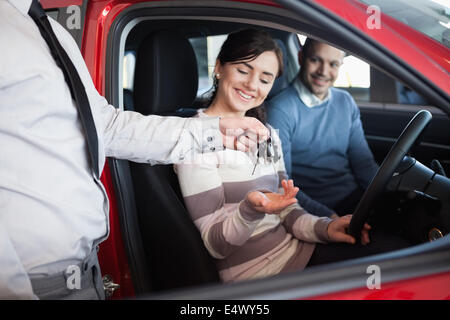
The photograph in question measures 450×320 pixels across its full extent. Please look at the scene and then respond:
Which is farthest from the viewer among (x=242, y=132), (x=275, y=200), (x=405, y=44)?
(x=242, y=132)

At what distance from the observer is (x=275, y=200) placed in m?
1.08

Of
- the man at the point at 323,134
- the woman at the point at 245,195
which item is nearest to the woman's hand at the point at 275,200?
the woman at the point at 245,195

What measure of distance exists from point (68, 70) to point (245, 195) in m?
0.73

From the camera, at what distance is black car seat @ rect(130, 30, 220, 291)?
1344 mm

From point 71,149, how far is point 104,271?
24.7 inches

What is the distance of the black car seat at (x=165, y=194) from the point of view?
4.41ft

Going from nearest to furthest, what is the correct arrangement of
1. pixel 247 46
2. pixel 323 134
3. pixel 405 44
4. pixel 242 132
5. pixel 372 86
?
pixel 405 44 → pixel 242 132 → pixel 247 46 → pixel 323 134 → pixel 372 86

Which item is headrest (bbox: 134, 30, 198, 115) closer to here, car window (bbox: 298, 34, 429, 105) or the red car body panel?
the red car body panel

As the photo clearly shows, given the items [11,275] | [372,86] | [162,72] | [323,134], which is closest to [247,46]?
[162,72]

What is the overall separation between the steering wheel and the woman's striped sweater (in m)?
0.20

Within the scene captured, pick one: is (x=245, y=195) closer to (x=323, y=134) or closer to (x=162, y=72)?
(x=162, y=72)

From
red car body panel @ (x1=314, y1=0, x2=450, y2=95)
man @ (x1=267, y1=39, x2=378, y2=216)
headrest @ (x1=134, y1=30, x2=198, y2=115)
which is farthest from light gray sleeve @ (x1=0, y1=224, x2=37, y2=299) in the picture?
man @ (x1=267, y1=39, x2=378, y2=216)

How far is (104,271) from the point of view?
1.38 m
